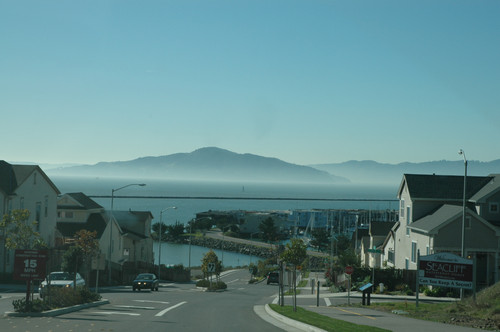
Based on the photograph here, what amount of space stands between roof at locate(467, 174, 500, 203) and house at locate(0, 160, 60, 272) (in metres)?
37.5

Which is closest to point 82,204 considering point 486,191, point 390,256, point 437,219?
point 390,256

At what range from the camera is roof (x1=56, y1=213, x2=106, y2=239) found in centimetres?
6656

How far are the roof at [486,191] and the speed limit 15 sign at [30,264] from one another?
33771 mm

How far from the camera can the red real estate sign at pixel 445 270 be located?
28.2m

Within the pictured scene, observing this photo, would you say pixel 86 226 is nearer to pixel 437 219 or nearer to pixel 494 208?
pixel 437 219

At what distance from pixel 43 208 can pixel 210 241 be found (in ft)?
402

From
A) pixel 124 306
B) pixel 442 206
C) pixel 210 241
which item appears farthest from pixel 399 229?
pixel 210 241

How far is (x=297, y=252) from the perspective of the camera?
30641mm

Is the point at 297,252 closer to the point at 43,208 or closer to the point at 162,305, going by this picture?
the point at 162,305

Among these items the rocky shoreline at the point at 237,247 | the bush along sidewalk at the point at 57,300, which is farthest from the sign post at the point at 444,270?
the rocky shoreline at the point at 237,247

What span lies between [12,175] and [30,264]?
3092 cm

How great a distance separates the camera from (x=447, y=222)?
142 ft

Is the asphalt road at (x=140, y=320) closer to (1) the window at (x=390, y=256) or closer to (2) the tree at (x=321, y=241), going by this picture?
(1) the window at (x=390, y=256)

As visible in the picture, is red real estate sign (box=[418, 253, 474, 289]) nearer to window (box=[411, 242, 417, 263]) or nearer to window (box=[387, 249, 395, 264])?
window (box=[411, 242, 417, 263])
